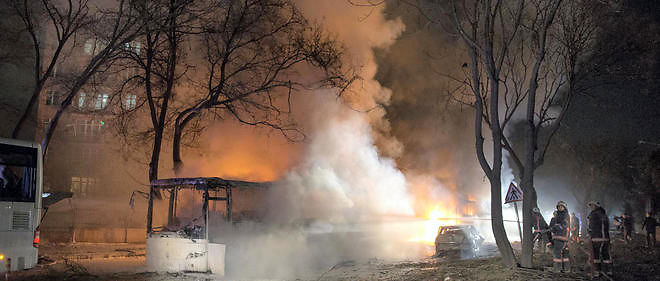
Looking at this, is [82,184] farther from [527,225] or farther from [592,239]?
[592,239]

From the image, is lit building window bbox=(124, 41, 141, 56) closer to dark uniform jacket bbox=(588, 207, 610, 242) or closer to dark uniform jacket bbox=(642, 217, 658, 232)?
dark uniform jacket bbox=(588, 207, 610, 242)

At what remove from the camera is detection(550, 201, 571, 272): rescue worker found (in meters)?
11.9

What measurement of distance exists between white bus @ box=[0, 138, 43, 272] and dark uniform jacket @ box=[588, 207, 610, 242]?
43.6ft

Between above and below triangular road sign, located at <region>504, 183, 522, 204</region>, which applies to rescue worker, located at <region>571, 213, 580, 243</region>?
below

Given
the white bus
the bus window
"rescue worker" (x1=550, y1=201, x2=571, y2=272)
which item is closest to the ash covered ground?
"rescue worker" (x1=550, y1=201, x2=571, y2=272)

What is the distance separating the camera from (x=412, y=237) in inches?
1050

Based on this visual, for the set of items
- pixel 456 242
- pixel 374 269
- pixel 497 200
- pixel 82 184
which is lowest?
pixel 374 269

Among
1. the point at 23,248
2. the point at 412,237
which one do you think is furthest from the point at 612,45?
the point at 23,248

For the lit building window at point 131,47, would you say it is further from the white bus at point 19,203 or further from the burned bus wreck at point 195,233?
the white bus at point 19,203

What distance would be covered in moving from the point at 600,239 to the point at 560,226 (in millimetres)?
911

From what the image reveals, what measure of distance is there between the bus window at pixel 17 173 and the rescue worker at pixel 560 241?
12.5 metres

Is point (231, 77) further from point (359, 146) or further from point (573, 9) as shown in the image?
point (573, 9)

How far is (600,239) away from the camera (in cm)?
1198

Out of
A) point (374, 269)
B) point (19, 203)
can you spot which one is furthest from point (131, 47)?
point (374, 269)
